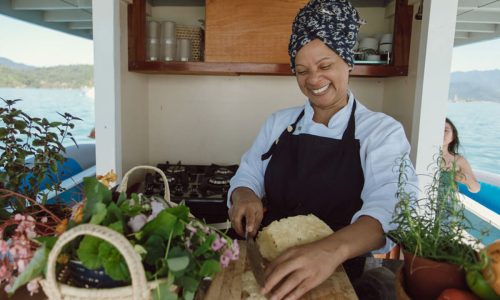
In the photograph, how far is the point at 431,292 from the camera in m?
0.62

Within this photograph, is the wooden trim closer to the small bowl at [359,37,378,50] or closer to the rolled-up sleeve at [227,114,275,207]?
the rolled-up sleeve at [227,114,275,207]

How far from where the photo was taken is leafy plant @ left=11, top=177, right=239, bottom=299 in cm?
57

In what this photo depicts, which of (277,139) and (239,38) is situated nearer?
(277,139)

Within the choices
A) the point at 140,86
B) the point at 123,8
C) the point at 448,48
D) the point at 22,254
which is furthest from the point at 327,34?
the point at 140,86

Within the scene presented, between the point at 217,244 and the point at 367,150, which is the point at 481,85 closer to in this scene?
the point at 367,150

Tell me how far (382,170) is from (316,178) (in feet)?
0.77

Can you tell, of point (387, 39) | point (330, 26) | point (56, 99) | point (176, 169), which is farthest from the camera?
point (56, 99)

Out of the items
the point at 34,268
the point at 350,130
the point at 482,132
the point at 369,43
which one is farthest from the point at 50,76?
the point at 482,132

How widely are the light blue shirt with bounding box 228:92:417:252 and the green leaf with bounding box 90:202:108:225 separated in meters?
0.64

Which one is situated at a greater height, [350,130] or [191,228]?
[350,130]

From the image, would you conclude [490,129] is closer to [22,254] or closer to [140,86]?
[140,86]

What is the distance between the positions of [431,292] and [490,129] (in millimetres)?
5535

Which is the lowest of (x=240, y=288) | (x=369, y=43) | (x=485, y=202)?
(x=485, y=202)

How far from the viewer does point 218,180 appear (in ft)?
7.24
